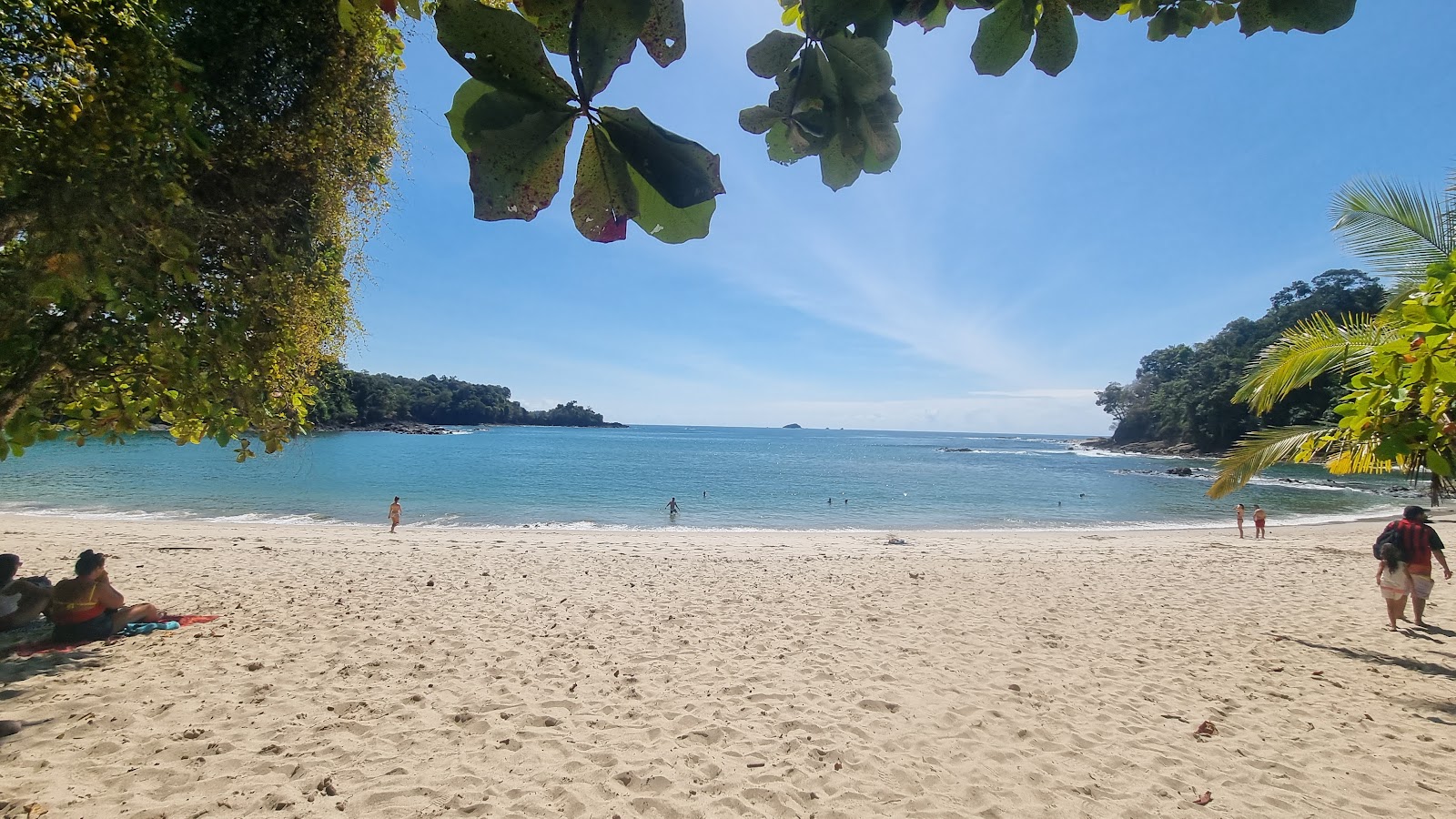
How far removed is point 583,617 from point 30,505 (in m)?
28.1

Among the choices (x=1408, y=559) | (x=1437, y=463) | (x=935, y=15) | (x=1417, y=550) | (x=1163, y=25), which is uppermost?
(x=1163, y=25)

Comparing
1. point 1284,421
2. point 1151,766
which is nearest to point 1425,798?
point 1151,766

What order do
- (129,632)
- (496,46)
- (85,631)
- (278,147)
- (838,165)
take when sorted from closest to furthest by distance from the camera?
(496,46) → (838,165) → (278,147) → (85,631) → (129,632)

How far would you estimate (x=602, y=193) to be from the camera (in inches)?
27.8

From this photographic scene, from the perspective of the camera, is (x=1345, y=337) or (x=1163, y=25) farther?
(x=1345, y=337)

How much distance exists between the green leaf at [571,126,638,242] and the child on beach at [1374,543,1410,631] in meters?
9.65

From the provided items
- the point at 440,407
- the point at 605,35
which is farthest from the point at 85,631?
the point at 440,407

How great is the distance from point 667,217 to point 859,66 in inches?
15.4

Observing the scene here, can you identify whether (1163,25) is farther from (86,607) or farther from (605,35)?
(86,607)

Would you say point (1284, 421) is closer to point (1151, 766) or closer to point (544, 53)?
point (1151, 766)

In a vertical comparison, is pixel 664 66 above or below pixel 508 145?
above

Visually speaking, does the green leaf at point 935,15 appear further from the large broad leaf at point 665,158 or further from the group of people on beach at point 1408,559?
the group of people on beach at point 1408,559

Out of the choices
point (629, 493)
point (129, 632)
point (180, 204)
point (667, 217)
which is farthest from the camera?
point (629, 493)

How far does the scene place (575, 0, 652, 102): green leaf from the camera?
0.63 meters
